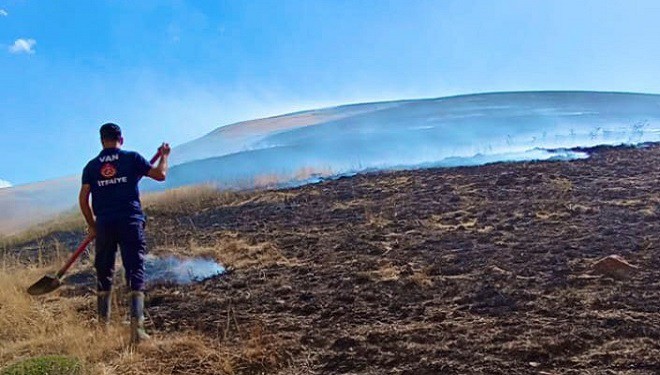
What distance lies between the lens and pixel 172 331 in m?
4.76

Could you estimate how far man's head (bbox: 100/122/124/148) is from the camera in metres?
4.64

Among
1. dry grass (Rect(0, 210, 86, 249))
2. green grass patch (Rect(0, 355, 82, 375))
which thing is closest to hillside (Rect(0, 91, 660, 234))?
dry grass (Rect(0, 210, 86, 249))

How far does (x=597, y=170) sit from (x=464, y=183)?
7.43ft

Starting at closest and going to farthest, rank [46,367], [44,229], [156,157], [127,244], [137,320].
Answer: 1. [46,367]
2. [137,320]
3. [127,244]
4. [156,157]
5. [44,229]

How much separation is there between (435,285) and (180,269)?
3097 mm

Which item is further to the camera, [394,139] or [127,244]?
[394,139]

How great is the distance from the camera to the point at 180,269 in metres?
7.15

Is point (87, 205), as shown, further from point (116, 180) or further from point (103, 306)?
point (103, 306)

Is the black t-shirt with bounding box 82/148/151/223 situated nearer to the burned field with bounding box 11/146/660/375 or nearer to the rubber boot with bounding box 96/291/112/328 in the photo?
the rubber boot with bounding box 96/291/112/328

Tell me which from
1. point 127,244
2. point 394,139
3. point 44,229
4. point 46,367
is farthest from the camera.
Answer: point 394,139

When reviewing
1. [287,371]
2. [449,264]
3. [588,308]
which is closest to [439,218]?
[449,264]

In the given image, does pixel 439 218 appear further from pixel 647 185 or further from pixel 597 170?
pixel 597 170

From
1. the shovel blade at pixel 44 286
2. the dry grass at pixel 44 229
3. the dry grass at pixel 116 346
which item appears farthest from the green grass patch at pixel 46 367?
the dry grass at pixel 44 229

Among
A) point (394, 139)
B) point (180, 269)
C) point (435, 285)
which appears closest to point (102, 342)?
point (435, 285)
